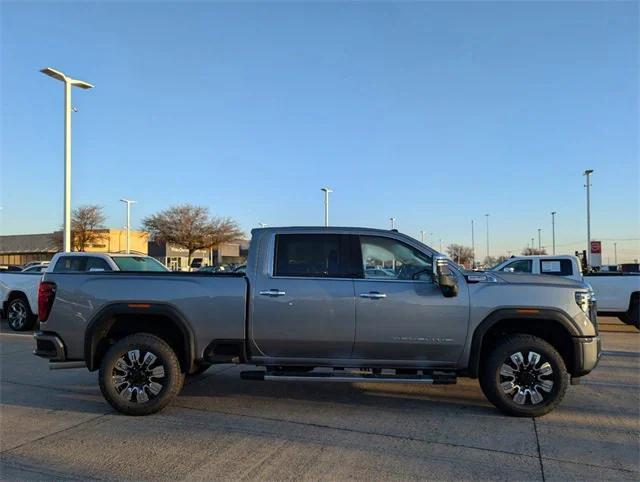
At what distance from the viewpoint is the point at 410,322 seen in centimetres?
574

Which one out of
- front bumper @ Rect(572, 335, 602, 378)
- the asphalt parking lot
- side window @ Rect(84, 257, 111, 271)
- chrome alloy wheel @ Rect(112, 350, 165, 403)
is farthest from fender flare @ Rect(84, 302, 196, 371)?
side window @ Rect(84, 257, 111, 271)

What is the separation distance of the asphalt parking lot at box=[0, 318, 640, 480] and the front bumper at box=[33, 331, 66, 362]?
24.8 inches

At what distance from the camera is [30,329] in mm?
13531

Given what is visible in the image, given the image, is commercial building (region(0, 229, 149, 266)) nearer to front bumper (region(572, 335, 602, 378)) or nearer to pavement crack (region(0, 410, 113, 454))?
pavement crack (region(0, 410, 113, 454))

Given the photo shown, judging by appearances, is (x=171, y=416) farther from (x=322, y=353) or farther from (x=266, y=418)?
(x=322, y=353)

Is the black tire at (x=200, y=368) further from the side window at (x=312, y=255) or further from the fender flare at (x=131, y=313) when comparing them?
the side window at (x=312, y=255)

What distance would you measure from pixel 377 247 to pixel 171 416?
2.89 meters

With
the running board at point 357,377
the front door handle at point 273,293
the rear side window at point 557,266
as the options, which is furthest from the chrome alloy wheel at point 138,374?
the rear side window at point 557,266

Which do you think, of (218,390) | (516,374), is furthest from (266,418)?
(516,374)

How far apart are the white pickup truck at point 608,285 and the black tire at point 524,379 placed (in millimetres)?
7838

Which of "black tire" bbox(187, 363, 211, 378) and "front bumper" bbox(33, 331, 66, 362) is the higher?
"front bumper" bbox(33, 331, 66, 362)

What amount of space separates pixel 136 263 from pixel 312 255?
774 centimetres

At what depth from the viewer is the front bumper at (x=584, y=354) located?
574 centimetres

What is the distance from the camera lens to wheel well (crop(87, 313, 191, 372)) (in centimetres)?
606
